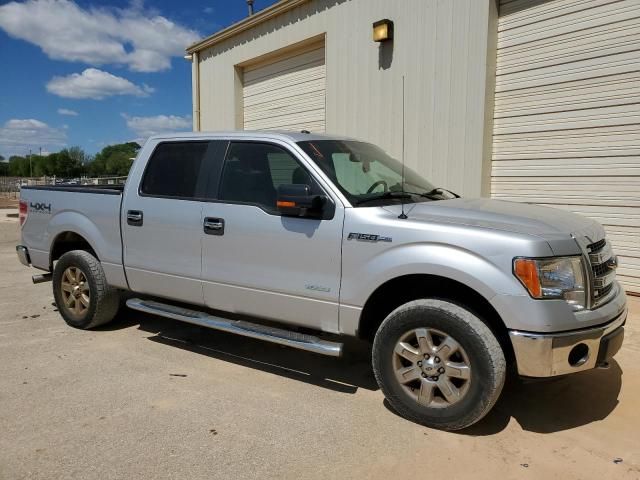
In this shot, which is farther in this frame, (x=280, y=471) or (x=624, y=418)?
(x=624, y=418)

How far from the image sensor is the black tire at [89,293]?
213 inches

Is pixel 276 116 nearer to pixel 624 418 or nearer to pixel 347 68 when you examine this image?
pixel 347 68

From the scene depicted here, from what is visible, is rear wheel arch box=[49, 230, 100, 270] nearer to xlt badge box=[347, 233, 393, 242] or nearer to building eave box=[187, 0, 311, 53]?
xlt badge box=[347, 233, 393, 242]

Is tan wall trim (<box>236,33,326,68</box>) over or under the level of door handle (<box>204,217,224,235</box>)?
over

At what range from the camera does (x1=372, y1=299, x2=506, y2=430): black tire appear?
3277mm

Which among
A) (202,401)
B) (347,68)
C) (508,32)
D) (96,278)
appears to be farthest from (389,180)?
(347,68)

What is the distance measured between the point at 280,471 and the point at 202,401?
111 cm

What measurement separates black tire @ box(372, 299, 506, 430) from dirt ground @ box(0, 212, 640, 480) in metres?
0.14

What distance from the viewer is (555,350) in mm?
3145

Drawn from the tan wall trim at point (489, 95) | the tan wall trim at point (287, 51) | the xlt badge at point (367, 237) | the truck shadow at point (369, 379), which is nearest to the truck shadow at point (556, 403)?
the truck shadow at point (369, 379)

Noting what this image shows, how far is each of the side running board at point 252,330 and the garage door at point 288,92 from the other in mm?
6356

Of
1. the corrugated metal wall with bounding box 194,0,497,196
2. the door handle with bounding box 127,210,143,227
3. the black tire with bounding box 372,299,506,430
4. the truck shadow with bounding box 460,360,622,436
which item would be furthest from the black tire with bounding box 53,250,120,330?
the corrugated metal wall with bounding box 194,0,497,196

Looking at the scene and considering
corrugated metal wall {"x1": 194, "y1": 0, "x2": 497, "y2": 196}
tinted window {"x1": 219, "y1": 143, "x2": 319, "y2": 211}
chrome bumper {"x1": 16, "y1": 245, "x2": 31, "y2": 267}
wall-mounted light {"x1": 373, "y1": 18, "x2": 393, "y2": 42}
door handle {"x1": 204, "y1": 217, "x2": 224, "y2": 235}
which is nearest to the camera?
tinted window {"x1": 219, "y1": 143, "x2": 319, "y2": 211}

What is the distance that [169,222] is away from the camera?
4742mm
